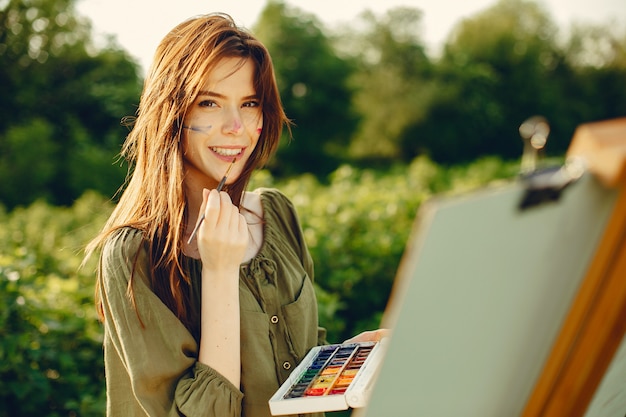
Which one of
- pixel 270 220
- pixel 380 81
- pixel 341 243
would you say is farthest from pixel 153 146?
pixel 380 81

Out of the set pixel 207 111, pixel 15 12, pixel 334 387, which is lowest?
pixel 15 12

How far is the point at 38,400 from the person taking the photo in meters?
2.51

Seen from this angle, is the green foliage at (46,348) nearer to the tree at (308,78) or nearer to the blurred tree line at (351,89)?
the blurred tree line at (351,89)

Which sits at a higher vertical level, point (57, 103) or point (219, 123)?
point (219, 123)

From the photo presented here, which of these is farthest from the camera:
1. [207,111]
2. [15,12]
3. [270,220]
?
[15,12]

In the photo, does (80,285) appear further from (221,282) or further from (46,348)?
(221,282)

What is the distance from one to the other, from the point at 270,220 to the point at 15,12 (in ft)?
75.3

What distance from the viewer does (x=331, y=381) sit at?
1.21 meters

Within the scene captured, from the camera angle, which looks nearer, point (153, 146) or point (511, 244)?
point (511, 244)

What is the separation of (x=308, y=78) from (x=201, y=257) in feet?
97.7

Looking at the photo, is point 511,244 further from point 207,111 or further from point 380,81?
point 380,81

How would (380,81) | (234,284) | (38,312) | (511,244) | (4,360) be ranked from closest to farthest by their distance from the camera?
(511,244) < (234,284) < (4,360) < (38,312) < (380,81)

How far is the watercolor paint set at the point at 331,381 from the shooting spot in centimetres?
108

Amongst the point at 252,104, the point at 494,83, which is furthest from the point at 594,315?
the point at 494,83
